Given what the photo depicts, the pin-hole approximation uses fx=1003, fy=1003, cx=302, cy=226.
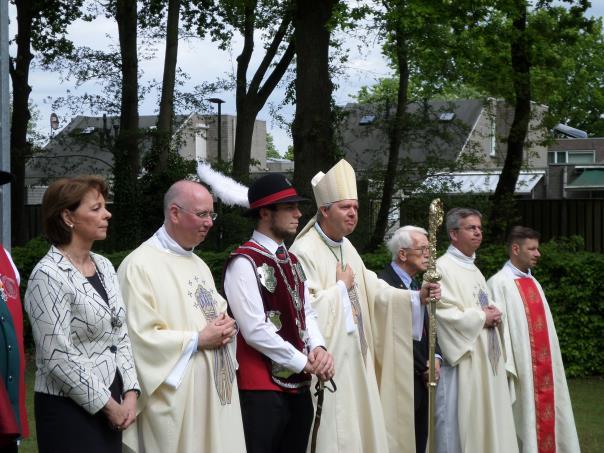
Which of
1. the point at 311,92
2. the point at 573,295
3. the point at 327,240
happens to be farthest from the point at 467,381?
the point at 311,92

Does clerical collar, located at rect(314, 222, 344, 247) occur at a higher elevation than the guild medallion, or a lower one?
higher

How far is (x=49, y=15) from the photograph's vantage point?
77.6 ft

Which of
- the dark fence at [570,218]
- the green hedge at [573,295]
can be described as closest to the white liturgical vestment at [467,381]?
the green hedge at [573,295]

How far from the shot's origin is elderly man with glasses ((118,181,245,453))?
5336 millimetres

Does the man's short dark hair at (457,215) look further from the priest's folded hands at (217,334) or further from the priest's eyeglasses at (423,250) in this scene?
the priest's folded hands at (217,334)

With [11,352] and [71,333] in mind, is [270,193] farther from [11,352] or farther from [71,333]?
[11,352]

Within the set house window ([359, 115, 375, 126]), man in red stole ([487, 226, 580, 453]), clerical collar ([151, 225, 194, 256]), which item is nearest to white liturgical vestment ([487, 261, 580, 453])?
man in red stole ([487, 226, 580, 453])

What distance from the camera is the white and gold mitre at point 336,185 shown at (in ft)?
22.4

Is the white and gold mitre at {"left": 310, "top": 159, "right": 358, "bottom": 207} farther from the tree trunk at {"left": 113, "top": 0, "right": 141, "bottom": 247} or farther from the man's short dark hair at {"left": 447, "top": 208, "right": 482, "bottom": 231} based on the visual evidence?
the tree trunk at {"left": 113, "top": 0, "right": 141, "bottom": 247}

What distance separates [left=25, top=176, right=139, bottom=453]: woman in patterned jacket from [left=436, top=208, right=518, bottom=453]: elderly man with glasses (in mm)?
3550

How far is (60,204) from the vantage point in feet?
15.9

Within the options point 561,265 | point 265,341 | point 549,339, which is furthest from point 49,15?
point 265,341

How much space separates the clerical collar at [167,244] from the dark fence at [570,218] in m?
20.3

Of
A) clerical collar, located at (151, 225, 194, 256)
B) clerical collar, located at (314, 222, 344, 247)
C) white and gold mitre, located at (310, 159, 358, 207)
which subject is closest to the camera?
clerical collar, located at (151, 225, 194, 256)
